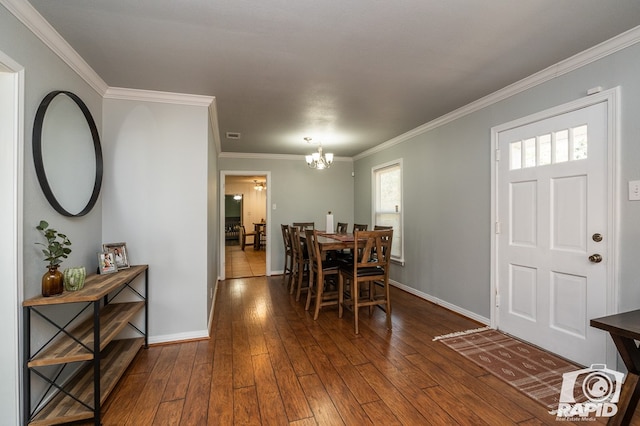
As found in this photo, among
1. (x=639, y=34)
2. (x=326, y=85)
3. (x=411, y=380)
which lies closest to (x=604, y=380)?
(x=411, y=380)

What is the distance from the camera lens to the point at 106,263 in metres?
2.40

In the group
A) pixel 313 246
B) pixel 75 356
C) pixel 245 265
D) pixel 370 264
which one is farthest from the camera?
pixel 245 265

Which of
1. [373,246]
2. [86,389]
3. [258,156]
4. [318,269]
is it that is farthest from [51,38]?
[258,156]

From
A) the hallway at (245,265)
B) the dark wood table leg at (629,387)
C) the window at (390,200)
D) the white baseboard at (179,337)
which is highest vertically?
the window at (390,200)

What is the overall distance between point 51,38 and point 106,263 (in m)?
1.60

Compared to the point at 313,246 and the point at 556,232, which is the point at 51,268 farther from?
the point at 556,232

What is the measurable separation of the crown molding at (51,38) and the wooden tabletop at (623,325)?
3472 millimetres

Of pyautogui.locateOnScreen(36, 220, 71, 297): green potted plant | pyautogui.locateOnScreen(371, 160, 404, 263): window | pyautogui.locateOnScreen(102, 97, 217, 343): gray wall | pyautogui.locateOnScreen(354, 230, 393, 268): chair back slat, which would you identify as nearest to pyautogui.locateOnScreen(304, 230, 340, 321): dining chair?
pyautogui.locateOnScreen(354, 230, 393, 268): chair back slat

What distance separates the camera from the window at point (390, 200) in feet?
15.7

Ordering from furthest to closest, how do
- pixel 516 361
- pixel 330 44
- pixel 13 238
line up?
pixel 516 361 → pixel 330 44 → pixel 13 238

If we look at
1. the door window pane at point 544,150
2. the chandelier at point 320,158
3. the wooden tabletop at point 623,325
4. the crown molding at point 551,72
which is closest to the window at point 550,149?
the door window pane at point 544,150

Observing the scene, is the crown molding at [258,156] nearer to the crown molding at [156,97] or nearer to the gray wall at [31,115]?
the crown molding at [156,97]

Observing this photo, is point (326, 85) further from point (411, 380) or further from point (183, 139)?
point (411, 380)

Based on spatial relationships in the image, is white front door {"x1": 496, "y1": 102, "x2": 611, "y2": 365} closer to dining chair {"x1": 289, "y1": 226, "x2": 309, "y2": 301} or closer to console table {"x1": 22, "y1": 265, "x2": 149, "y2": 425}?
dining chair {"x1": 289, "y1": 226, "x2": 309, "y2": 301}
